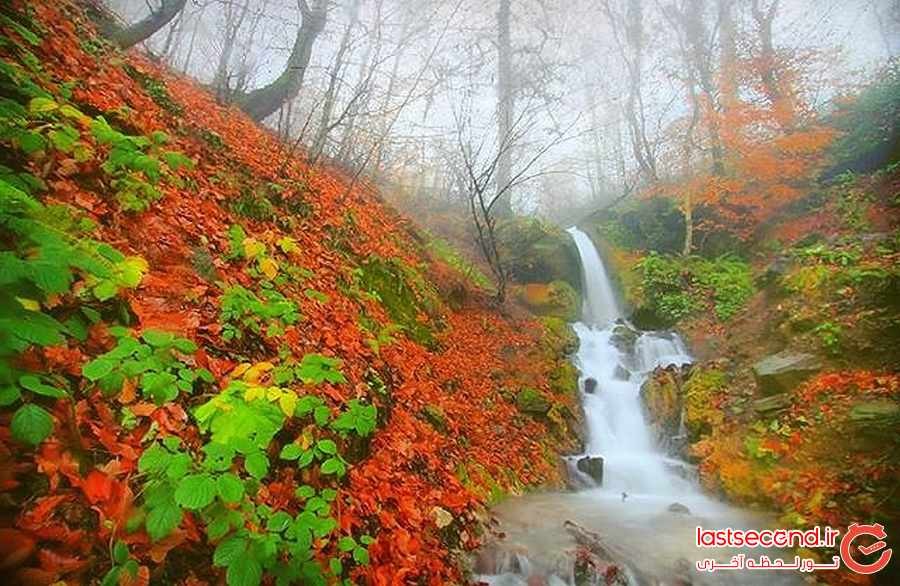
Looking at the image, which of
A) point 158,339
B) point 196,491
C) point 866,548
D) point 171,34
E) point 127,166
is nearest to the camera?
point 196,491

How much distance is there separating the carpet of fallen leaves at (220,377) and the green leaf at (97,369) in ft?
0.70

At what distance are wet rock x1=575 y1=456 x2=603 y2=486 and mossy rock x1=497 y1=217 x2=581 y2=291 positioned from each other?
7470 mm

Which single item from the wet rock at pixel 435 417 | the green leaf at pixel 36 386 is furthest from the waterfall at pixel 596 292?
the green leaf at pixel 36 386

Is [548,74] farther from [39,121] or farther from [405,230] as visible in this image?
[39,121]

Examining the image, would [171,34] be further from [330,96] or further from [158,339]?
[158,339]

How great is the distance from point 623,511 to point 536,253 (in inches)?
374

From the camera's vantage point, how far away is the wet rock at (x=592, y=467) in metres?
7.11

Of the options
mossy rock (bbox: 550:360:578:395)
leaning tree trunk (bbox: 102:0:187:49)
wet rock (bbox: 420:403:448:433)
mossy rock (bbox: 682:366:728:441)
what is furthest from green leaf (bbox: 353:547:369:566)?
leaning tree trunk (bbox: 102:0:187:49)

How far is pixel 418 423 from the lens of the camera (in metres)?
5.02

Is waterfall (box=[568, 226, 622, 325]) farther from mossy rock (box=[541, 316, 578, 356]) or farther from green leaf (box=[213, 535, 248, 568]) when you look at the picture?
green leaf (box=[213, 535, 248, 568])

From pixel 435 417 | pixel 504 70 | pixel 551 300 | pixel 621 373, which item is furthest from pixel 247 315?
pixel 504 70

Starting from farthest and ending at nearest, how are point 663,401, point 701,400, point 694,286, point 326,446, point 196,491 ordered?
point 694,286 < point 663,401 < point 701,400 < point 326,446 < point 196,491

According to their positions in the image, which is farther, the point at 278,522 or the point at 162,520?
the point at 278,522

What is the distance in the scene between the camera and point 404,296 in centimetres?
762
